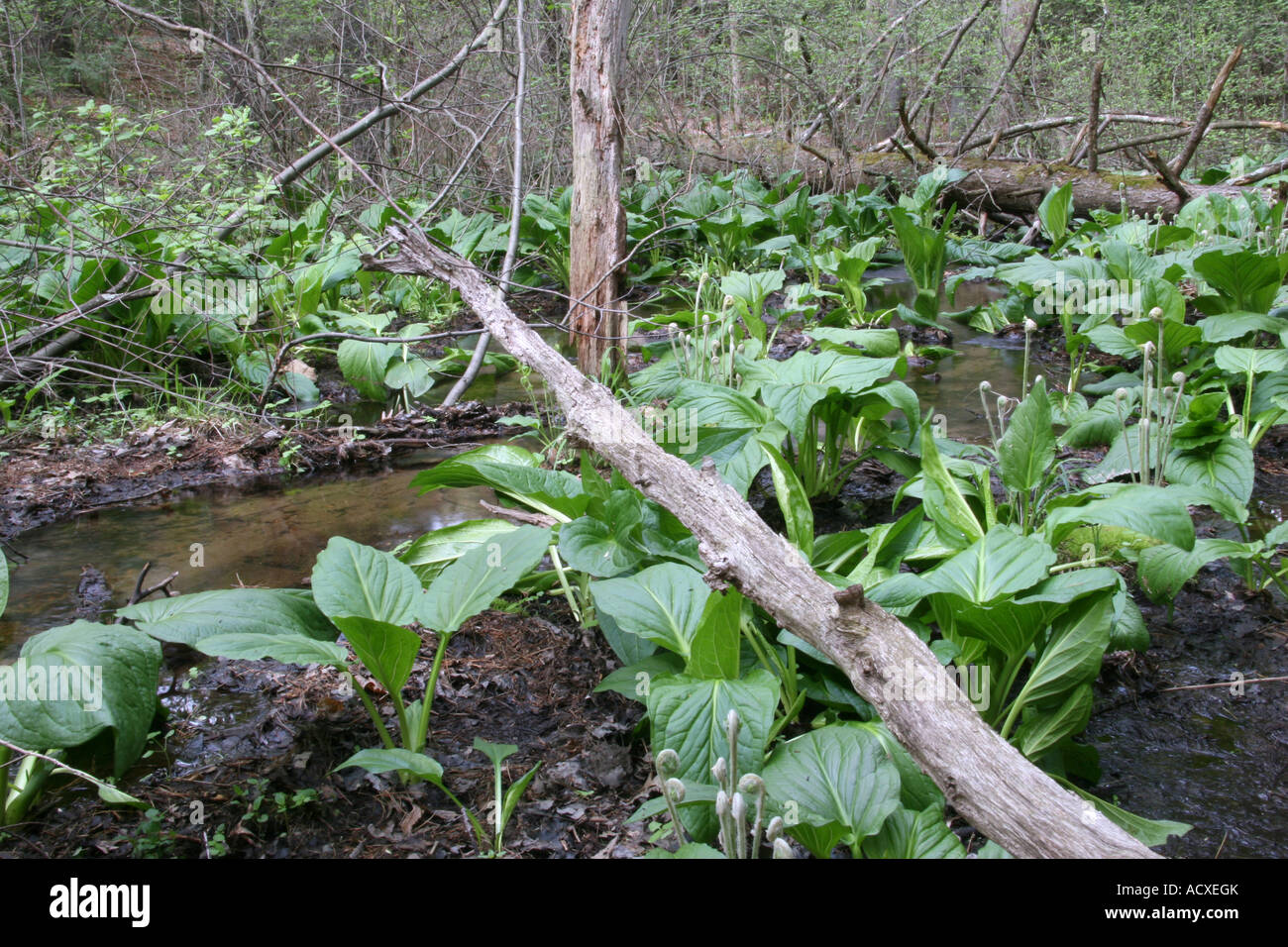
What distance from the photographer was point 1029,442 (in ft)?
8.94

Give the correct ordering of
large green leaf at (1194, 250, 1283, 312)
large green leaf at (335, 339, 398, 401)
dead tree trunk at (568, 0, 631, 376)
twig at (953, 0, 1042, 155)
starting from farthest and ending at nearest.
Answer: twig at (953, 0, 1042, 155) → large green leaf at (335, 339, 398, 401) → dead tree trunk at (568, 0, 631, 376) → large green leaf at (1194, 250, 1283, 312)

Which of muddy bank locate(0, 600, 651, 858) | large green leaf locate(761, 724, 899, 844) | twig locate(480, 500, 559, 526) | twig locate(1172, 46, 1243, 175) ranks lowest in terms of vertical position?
muddy bank locate(0, 600, 651, 858)

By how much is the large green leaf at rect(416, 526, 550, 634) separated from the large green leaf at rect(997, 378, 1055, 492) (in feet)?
4.73

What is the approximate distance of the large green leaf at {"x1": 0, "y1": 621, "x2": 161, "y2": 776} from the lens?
1704 millimetres

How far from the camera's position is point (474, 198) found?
873cm

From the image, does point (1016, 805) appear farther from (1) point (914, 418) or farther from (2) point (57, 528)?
(2) point (57, 528)

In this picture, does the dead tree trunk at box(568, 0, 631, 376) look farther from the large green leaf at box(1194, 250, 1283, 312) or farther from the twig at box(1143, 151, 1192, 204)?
the twig at box(1143, 151, 1192, 204)

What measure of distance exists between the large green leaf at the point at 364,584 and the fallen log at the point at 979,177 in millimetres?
6645

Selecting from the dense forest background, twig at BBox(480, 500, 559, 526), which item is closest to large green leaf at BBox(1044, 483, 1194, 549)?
twig at BBox(480, 500, 559, 526)

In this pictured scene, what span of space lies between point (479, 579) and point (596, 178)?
→ 3217 mm

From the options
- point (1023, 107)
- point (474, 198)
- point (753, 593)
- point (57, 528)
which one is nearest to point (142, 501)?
point (57, 528)

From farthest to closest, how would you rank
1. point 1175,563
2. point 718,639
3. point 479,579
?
1. point 1175,563
2. point 479,579
3. point 718,639

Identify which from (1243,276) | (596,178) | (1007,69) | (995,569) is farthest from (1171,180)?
(995,569)

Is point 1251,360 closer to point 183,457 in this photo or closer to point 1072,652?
point 1072,652
